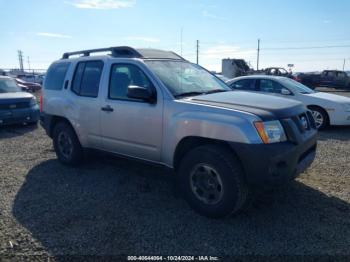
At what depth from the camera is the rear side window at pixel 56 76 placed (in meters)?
5.87

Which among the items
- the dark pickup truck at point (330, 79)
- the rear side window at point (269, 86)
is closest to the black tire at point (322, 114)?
the rear side window at point (269, 86)

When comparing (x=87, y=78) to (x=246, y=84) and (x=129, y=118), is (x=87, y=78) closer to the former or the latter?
(x=129, y=118)

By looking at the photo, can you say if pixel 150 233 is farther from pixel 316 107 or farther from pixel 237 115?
pixel 316 107

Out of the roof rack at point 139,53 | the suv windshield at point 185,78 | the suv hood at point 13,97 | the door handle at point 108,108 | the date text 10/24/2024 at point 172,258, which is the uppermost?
the roof rack at point 139,53

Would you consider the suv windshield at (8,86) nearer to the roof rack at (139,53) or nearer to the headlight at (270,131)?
the roof rack at (139,53)

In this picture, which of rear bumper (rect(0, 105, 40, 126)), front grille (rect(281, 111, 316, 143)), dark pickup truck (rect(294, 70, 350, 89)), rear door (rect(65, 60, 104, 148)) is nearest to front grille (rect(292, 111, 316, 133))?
front grille (rect(281, 111, 316, 143))

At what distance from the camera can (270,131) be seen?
3.47 meters

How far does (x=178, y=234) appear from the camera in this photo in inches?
137

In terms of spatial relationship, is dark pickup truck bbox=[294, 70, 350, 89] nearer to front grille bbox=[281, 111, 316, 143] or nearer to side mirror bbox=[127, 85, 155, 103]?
front grille bbox=[281, 111, 316, 143]

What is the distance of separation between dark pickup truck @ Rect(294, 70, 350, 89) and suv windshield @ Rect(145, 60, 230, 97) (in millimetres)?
23677

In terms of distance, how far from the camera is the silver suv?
349cm

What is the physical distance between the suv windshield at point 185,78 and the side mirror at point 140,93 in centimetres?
27

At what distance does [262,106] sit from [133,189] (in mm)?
2213

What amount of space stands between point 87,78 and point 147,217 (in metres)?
2.66
